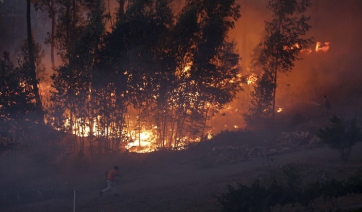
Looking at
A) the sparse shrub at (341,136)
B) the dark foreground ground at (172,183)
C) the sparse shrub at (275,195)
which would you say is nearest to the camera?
the sparse shrub at (275,195)

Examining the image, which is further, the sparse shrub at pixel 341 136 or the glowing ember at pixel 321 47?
the glowing ember at pixel 321 47

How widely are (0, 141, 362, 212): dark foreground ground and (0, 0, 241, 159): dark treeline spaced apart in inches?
89.4

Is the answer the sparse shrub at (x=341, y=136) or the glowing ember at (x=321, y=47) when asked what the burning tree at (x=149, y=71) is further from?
the glowing ember at (x=321, y=47)

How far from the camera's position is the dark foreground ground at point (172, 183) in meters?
13.9

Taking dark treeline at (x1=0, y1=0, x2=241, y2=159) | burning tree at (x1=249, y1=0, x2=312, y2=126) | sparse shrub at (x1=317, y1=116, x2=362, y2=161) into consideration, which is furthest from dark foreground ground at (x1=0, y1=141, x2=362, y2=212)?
burning tree at (x1=249, y1=0, x2=312, y2=126)

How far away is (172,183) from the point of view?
16.8 m

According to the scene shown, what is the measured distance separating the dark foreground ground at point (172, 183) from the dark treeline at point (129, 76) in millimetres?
2272

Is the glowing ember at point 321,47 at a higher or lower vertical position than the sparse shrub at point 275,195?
higher

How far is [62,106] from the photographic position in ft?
62.4

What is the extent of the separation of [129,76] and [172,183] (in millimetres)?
5881

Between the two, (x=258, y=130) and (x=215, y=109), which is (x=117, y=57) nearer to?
(x=215, y=109)

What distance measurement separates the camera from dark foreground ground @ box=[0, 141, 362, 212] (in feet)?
45.7

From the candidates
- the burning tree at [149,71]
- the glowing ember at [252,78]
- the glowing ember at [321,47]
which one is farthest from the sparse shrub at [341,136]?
the glowing ember at [321,47]

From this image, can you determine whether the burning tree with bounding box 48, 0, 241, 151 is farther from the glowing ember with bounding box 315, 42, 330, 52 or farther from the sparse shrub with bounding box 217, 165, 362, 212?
the glowing ember with bounding box 315, 42, 330, 52
